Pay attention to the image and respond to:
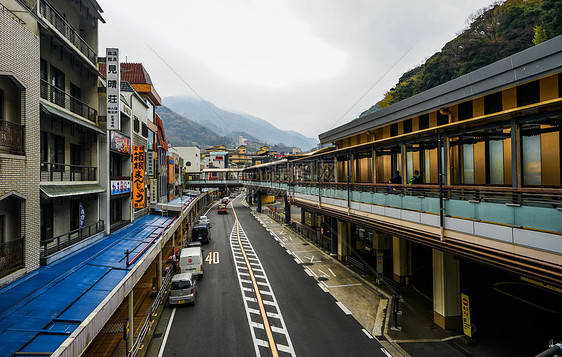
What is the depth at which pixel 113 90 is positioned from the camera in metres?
17.5

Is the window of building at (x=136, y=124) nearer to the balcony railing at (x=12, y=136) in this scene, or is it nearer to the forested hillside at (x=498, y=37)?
the balcony railing at (x=12, y=136)

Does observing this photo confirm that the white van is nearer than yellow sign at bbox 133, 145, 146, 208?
Yes

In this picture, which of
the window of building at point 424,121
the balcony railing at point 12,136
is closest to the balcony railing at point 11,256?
the balcony railing at point 12,136

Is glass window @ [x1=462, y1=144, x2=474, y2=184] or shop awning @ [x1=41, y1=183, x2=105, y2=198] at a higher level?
glass window @ [x1=462, y1=144, x2=474, y2=184]

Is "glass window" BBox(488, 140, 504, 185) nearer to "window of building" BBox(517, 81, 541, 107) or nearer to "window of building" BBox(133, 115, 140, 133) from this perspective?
"window of building" BBox(517, 81, 541, 107)

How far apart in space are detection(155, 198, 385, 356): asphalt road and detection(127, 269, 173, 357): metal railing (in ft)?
2.35

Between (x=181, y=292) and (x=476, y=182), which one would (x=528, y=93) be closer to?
(x=476, y=182)

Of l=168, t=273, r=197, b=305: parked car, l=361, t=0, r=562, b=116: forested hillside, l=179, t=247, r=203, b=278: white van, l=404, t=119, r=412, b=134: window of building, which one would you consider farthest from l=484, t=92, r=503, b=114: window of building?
l=361, t=0, r=562, b=116: forested hillside

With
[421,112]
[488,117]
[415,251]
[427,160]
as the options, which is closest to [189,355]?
[488,117]

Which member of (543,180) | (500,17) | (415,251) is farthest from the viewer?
(500,17)

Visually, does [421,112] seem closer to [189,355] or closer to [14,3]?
[189,355]

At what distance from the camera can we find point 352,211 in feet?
57.7

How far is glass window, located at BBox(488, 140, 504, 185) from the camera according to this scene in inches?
566

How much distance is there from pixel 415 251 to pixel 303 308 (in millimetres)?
16702
